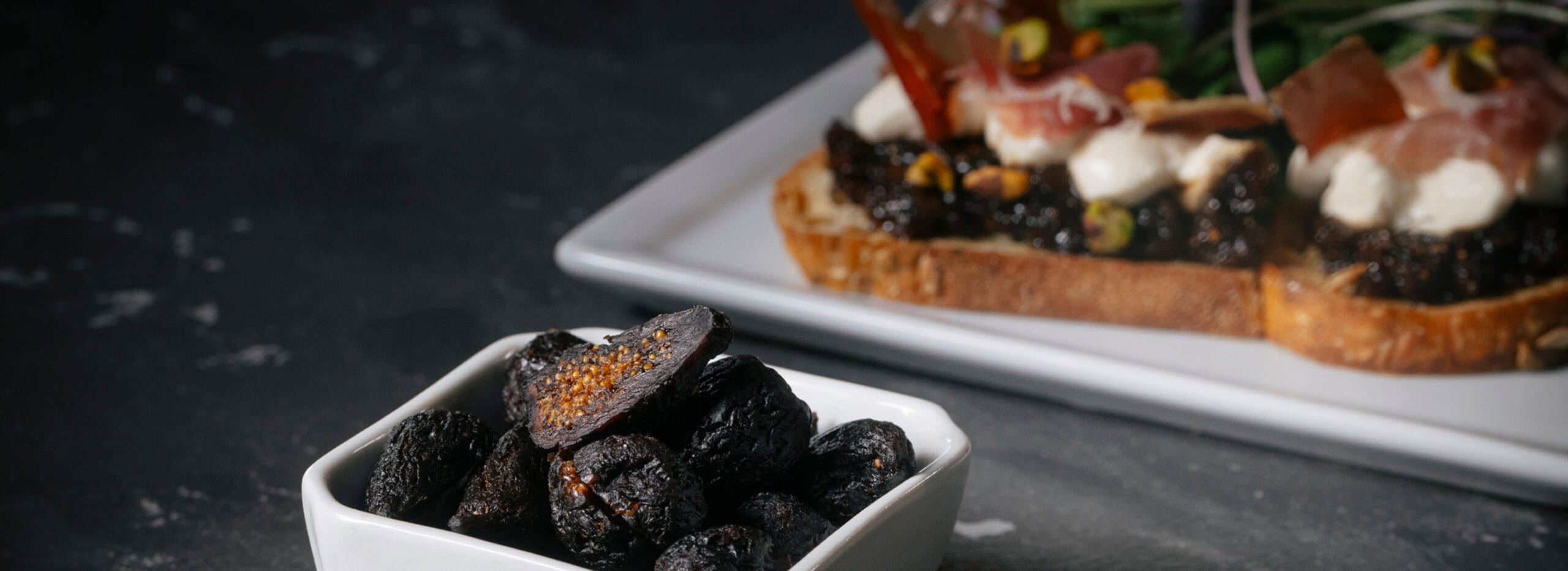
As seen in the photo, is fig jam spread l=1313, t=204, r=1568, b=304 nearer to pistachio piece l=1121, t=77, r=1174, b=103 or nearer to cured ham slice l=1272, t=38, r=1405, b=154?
cured ham slice l=1272, t=38, r=1405, b=154

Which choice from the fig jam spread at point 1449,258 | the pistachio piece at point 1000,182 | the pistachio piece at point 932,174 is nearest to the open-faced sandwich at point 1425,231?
the fig jam spread at point 1449,258

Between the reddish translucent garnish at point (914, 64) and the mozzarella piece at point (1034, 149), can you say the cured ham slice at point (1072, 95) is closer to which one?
the mozzarella piece at point (1034, 149)

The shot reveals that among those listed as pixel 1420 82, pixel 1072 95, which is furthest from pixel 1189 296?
pixel 1420 82

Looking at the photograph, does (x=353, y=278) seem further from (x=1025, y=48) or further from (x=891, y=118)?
(x=1025, y=48)

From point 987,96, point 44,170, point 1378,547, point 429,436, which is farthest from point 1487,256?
point 44,170

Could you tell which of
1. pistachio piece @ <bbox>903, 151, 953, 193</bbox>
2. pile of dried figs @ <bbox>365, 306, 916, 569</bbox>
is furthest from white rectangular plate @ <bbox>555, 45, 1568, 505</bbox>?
pile of dried figs @ <bbox>365, 306, 916, 569</bbox>

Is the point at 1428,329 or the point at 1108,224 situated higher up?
the point at 1108,224
